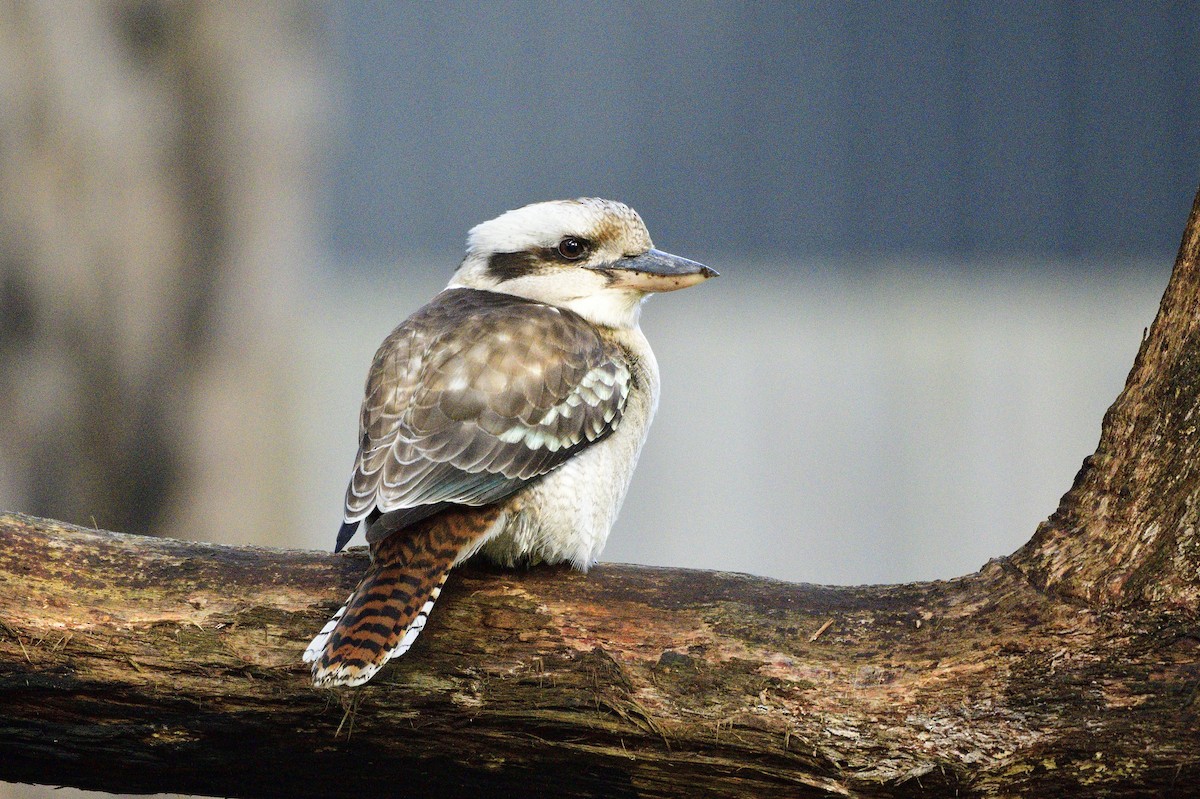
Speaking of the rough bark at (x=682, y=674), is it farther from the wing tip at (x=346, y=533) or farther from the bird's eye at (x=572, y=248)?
the bird's eye at (x=572, y=248)

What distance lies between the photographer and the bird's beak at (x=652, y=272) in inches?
119

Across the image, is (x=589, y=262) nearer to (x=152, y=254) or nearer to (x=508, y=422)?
(x=508, y=422)

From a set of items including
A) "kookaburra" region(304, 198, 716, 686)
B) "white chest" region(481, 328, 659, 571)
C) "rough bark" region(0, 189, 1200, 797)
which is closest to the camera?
"rough bark" region(0, 189, 1200, 797)

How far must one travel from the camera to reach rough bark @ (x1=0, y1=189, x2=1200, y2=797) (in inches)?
82.7

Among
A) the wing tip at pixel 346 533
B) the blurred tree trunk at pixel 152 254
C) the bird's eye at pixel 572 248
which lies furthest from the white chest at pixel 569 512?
the blurred tree trunk at pixel 152 254

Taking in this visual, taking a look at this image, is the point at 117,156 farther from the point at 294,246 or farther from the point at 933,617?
the point at 933,617

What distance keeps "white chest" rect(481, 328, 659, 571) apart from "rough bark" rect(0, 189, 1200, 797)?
153mm

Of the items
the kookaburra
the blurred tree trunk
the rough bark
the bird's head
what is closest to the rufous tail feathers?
the kookaburra

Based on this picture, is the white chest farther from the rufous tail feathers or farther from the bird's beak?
the bird's beak

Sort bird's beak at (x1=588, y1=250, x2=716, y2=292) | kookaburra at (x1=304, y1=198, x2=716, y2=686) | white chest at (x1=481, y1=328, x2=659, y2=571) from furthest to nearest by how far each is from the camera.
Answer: bird's beak at (x1=588, y1=250, x2=716, y2=292)
white chest at (x1=481, y1=328, x2=659, y2=571)
kookaburra at (x1=304, y1=198, x2=716, y2=686)

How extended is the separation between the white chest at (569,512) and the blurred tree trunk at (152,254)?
86.8 inches

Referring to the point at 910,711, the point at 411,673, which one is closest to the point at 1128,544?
the point at 910,711

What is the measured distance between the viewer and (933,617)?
2.26 m

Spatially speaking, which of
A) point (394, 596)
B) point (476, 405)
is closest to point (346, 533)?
point (394, 596)
